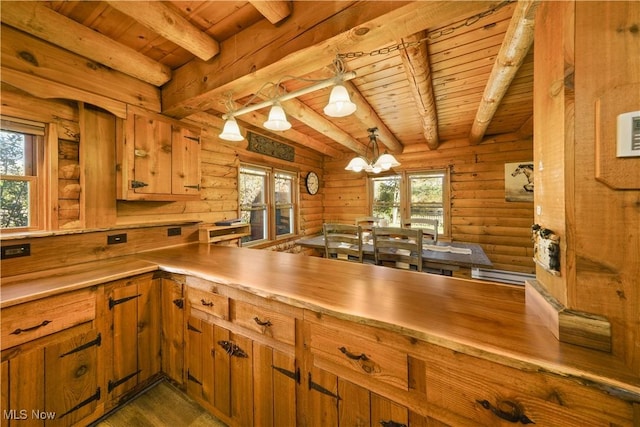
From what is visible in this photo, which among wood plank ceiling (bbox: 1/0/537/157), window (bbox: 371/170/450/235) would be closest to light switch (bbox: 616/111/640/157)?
wood plank ceiling (bbox: 1/0/537/157)

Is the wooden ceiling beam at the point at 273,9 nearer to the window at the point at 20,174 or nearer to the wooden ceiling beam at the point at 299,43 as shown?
the wooden ceiling beam at the point at 299,43

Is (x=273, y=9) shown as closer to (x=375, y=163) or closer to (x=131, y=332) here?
(x=375, y=163)

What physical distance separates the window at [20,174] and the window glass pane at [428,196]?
15.8ft

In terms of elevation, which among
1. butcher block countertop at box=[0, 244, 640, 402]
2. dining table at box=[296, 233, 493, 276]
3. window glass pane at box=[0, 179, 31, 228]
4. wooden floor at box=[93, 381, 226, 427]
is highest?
window glass pane at box=[0, 179, 31, 228]

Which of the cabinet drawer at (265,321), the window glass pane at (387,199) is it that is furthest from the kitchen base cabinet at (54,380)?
the window glass pane at (387,199)

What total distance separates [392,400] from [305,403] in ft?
1.39

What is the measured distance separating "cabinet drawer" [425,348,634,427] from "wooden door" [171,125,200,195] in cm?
233

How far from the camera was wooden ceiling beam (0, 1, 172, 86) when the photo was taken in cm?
138

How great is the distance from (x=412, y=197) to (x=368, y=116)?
7.61 ft

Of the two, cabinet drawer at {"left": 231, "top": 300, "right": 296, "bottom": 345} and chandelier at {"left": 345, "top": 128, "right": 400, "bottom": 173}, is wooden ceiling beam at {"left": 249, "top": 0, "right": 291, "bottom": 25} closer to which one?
cabinet drawer at {"left": 231, "top": 300, "right": 296, "bottom": 345}

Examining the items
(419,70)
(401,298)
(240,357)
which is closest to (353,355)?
(401,298)

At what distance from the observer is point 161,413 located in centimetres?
151

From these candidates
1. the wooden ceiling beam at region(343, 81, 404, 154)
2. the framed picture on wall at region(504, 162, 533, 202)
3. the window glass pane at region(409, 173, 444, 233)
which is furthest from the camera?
the window glass pane at region(409, 173, 444, 233)

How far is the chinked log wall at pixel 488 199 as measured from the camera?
12.6ft
